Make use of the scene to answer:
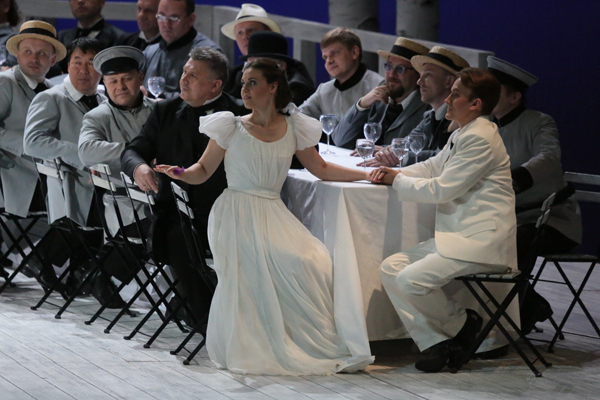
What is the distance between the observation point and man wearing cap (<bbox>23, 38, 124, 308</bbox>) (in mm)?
5277

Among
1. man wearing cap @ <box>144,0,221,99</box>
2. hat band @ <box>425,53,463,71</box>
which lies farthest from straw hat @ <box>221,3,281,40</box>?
hat band @ <box>425,53,463,71</box>

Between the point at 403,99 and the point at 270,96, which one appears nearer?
the point at 270,96

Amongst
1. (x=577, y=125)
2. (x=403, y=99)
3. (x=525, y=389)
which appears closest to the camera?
(x=525, y=389)

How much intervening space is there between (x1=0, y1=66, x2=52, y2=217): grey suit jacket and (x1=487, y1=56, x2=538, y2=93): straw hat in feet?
9.25

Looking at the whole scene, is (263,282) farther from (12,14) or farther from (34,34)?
(12,14)

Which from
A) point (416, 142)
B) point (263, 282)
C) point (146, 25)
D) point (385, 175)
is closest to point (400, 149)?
point (416, 142)

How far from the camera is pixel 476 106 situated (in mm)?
4301

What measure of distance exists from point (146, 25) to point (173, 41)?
2.20ft

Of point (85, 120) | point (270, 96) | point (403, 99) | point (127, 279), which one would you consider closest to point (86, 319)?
point (127, 279)

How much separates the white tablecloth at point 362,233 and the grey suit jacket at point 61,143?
1.38 meters

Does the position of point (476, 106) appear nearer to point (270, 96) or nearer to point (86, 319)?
point (270, 96)

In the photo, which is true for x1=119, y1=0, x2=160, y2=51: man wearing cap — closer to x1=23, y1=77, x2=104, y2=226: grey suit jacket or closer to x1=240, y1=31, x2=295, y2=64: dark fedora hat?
x1=240, y1=31, x2=295, y2=64: dark fedora hat

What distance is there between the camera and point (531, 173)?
481 centimetres

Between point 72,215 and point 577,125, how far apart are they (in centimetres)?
444
